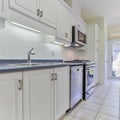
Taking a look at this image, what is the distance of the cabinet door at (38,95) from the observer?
130 cm

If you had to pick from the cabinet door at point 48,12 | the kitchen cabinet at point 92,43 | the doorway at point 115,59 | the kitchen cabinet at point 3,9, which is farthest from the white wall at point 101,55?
the kitchen cabinet at point 3,9

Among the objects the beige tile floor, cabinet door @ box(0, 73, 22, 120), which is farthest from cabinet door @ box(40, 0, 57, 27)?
the beige tile floor

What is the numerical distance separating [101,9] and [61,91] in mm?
3715

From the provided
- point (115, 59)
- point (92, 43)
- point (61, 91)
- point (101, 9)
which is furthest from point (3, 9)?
point (115, 59)

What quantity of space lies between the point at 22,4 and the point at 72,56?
2.85 meters

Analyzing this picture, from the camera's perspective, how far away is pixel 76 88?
105 inches

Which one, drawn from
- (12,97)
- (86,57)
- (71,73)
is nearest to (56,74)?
(71,73)

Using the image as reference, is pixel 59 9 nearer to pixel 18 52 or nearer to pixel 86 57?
pixel 18 52

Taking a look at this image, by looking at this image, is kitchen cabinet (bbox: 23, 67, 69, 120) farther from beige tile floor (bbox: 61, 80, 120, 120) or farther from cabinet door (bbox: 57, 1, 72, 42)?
cabinet door (bbox: 57, 1, 72, 42)

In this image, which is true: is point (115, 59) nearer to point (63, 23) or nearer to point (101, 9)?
point (101, 9)

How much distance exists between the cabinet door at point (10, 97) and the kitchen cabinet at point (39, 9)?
81 cm

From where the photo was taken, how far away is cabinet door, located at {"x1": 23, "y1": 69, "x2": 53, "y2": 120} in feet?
4.27

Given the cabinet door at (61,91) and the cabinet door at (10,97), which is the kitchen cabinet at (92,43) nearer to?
the cabinet door at (61,91)

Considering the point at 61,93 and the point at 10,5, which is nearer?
the point at 10,5
